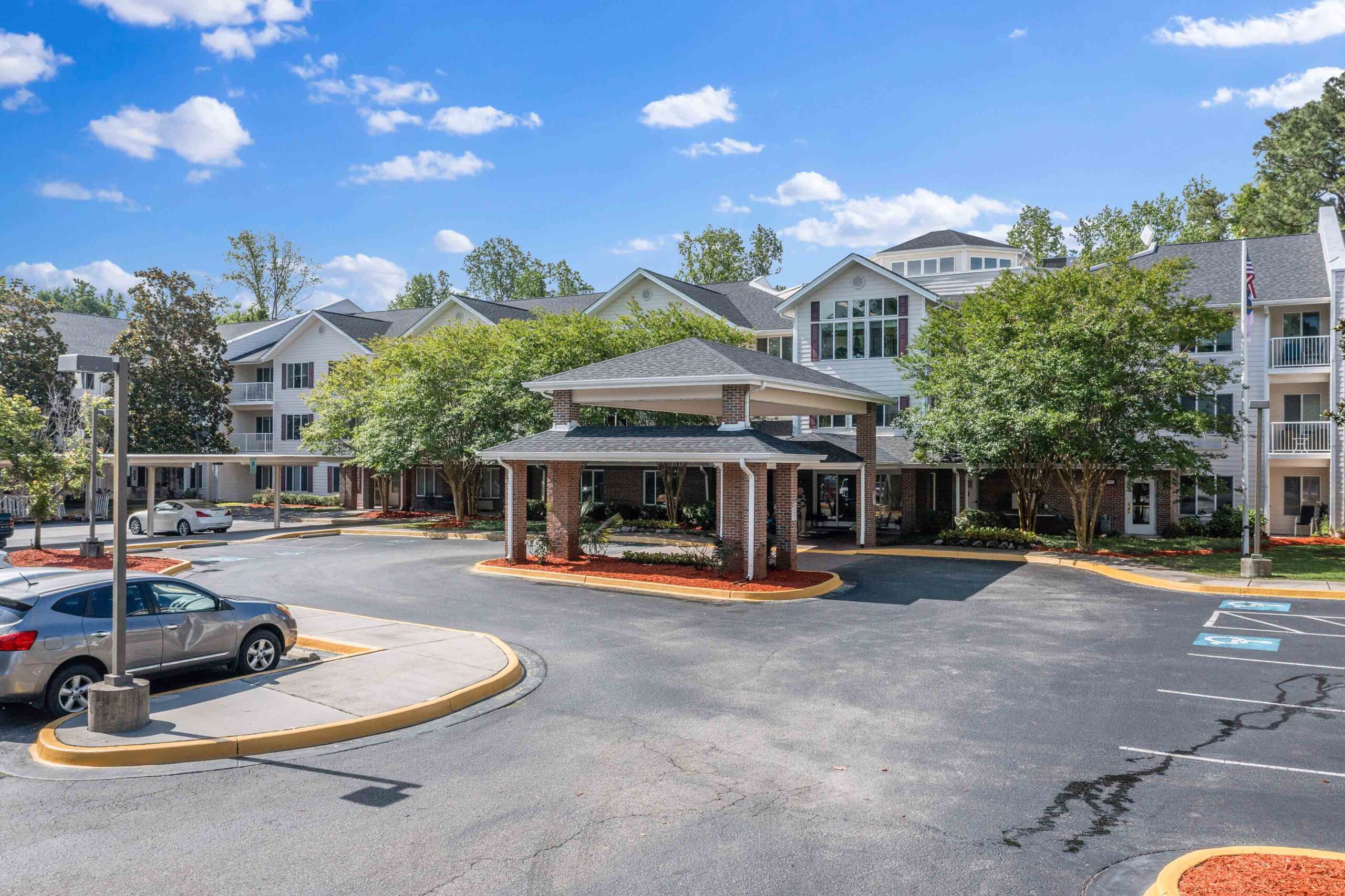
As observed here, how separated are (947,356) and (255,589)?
2057 cm

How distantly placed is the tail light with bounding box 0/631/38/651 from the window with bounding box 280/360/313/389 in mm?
41643

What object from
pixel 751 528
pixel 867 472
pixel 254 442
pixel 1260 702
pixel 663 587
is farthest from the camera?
pixel 254 442

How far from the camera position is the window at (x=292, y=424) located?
48.8m

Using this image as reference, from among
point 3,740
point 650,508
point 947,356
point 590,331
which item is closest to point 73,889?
point 3,740

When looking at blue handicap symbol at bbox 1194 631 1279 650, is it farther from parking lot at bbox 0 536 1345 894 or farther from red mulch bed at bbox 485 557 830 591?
red mulch bed at bbox 485 557 830 591

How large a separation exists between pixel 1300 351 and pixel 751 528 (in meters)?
23.8

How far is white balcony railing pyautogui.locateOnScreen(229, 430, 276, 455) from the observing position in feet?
165

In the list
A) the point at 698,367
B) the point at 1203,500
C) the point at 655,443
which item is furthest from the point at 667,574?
the point at 1203,500

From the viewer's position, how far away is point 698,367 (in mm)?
21844

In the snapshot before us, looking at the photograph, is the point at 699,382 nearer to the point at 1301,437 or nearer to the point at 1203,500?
the point at 1203,500

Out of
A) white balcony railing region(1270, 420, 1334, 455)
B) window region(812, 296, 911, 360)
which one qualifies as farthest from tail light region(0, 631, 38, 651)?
white balcony railing region(1270, 420, 1334, 455)

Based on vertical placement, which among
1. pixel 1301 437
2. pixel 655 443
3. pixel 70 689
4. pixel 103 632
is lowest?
pixel 70 689

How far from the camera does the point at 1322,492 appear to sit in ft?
105

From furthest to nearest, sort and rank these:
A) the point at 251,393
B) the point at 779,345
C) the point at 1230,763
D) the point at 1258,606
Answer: the point at 251,393
the point at 779,345
the point at 1258,606
the point at 1230,763
